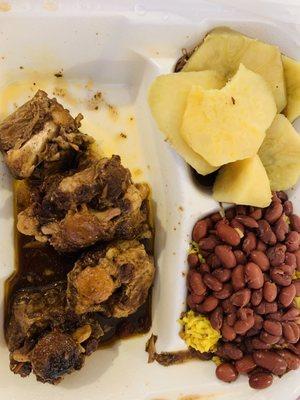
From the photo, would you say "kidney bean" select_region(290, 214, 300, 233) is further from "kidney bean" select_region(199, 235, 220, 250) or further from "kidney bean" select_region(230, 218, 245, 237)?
"kidney bean" select_region(199, 235, 220, 250)

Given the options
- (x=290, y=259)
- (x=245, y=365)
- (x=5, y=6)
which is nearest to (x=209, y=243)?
(x=290, y=259)

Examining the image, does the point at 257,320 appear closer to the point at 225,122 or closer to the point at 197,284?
the point at 197,284

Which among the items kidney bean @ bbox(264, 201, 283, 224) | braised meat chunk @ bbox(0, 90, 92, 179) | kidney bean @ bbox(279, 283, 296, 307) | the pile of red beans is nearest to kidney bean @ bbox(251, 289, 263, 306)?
the pile of red beans

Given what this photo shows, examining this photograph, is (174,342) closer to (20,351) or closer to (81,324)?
(81,324)

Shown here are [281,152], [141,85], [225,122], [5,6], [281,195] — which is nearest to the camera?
[225,122]

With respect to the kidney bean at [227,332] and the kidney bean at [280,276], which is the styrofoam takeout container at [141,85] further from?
the kidney bean at [280,276]

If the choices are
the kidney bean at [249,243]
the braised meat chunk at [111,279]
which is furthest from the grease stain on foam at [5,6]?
the kidney bean at [249,243]
